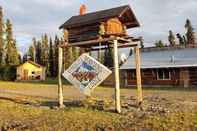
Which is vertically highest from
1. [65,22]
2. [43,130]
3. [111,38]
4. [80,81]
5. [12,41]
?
[12,41]

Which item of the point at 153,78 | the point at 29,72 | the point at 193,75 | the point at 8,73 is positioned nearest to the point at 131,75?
the point at 153,78

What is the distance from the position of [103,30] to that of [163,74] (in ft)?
82.2

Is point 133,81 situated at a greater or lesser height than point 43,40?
lesser

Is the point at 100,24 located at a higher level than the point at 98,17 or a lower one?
lower

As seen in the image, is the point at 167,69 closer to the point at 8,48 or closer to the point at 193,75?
the point at 193,75

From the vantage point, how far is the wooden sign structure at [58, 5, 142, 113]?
14594 mm

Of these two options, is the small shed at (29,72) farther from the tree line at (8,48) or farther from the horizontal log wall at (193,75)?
the horizontal log wall at (193,75)

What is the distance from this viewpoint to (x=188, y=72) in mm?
36875

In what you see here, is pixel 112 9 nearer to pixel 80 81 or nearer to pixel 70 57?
pixel 80 81

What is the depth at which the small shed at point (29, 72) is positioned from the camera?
64125mm

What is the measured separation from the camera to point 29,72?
2621 inches

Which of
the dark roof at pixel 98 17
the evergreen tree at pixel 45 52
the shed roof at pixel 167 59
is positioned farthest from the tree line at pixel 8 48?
the dark roof at pixel 98 17

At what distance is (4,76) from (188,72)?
122 ft

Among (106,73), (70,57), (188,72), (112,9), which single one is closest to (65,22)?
(112,9)
